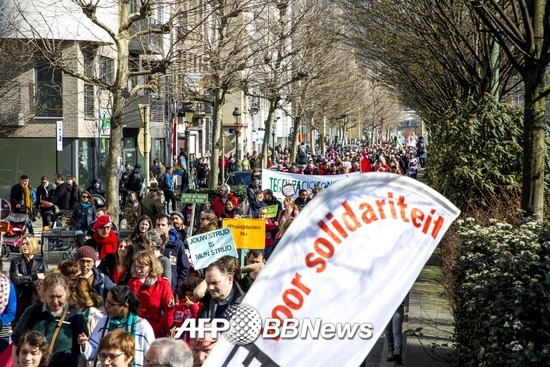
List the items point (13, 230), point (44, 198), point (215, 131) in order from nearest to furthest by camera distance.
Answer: point (13, 230) < point (44, 198) < point (215, 131)

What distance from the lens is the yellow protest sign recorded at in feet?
44.9

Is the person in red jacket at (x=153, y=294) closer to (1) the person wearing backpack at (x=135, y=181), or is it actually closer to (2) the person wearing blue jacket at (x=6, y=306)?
(2) the person wearing blue jacket at (x=6, y=306)

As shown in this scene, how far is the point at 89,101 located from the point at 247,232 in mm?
24828

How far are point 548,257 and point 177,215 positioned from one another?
7.97 meters

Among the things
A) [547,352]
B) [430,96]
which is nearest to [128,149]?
[430,96]

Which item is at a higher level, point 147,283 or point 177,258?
point 147,283

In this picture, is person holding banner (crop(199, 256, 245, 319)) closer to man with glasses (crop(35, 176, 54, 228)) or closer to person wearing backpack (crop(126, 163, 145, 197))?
man with glasses (crop(35, 176, 54, 228))

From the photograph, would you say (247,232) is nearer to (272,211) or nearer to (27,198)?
(272,211)

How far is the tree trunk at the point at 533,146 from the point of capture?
33.3ft

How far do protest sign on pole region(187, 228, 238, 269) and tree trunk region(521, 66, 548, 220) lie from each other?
135 inches

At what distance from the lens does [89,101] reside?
37.4 metres

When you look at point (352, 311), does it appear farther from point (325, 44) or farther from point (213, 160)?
point (325, 44)

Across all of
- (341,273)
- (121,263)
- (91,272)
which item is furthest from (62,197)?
(341,273)

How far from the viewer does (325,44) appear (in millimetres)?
41594
